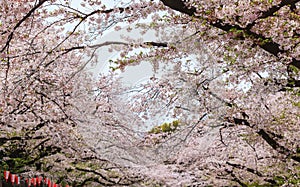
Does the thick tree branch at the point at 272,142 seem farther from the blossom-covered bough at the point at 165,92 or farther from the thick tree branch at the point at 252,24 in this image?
the thick tree branch at the point at 252,24

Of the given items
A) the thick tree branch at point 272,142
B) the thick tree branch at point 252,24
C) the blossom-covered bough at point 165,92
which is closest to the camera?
the thick tree branch at point 252,24

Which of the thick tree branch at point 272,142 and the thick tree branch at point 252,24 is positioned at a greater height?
the thick tree branch at point 272,142

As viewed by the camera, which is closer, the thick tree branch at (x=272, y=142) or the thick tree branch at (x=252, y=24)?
the thick tree branch at (x=252, y=24)

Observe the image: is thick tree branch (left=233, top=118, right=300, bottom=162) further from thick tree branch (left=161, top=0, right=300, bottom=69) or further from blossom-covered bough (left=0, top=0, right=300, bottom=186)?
thick tree branch (left=161, top=0, right=300, bottom=69)

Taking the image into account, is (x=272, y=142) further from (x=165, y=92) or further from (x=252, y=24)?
(x=252, y=24)

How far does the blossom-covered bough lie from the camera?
4.82 metres

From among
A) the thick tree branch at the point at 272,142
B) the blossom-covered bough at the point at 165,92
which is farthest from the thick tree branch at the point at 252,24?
the thick tree branch at the point at 272,142

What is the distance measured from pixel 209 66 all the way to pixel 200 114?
760 mm

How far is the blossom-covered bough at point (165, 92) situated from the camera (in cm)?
482

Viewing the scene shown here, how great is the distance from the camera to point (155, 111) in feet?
23.1

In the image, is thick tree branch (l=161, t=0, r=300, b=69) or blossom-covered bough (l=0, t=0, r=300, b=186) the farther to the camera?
blossom-covered bough (l=0, t=0, r=300, b=186)

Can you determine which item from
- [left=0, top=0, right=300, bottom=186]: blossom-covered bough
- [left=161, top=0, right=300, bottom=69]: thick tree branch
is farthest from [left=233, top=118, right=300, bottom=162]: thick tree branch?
[left=161, top=0, right=300, bottom=69]: thick tree branch

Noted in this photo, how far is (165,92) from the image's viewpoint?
6.75 m

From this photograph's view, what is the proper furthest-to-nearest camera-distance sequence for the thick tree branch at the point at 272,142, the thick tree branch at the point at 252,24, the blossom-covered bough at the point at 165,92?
the thick tree branch at the point at 272,142 → the blossom-covered bough at the point at 165,92 → the thick tree branch at the point at 252,24
